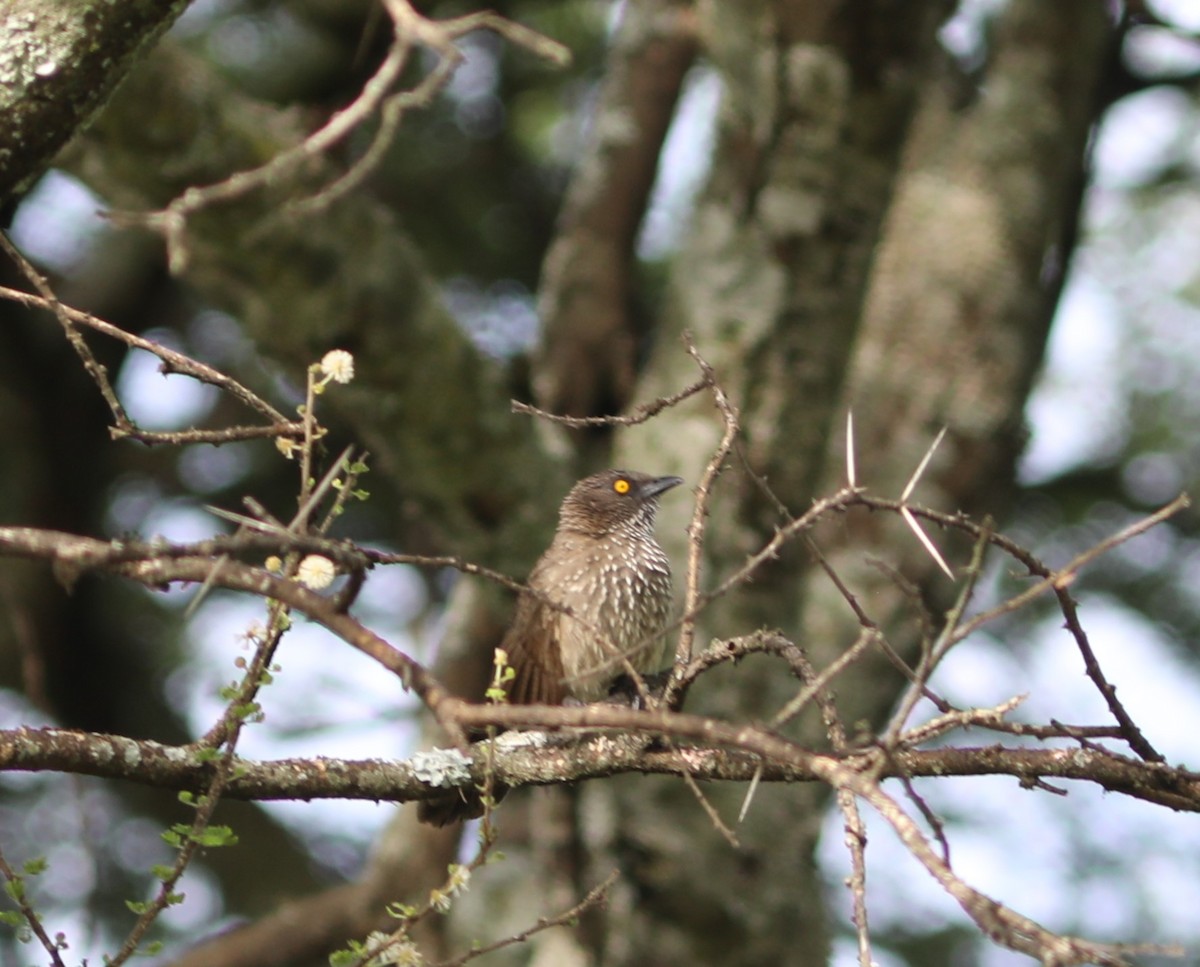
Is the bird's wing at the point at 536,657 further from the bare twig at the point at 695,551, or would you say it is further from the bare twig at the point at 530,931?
the bare twig at the point at 695,551

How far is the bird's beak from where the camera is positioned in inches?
204

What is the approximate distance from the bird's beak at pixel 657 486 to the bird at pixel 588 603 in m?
0.11

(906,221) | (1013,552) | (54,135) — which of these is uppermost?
(906,221)

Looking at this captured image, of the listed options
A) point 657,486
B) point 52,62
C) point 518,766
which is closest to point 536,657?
point 657,486

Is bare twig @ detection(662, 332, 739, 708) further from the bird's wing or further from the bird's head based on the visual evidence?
the bird's head

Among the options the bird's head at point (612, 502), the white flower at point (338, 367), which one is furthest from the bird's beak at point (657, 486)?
the white flower at point (338, 367)

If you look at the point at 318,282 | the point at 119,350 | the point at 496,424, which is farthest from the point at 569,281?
the point at 119,350

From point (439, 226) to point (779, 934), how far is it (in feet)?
14.8

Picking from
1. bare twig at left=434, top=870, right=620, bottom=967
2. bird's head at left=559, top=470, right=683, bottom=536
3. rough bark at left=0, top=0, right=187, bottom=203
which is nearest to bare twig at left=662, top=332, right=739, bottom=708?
bare twig at left=434, top=870, right=620, bottom=967

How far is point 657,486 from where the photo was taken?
17.1 feet

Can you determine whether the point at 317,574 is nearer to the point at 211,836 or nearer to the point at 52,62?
the point at 211,836

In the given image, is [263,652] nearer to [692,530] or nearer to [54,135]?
[692,530]

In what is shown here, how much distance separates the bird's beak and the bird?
11cm

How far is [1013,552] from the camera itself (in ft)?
8.59
